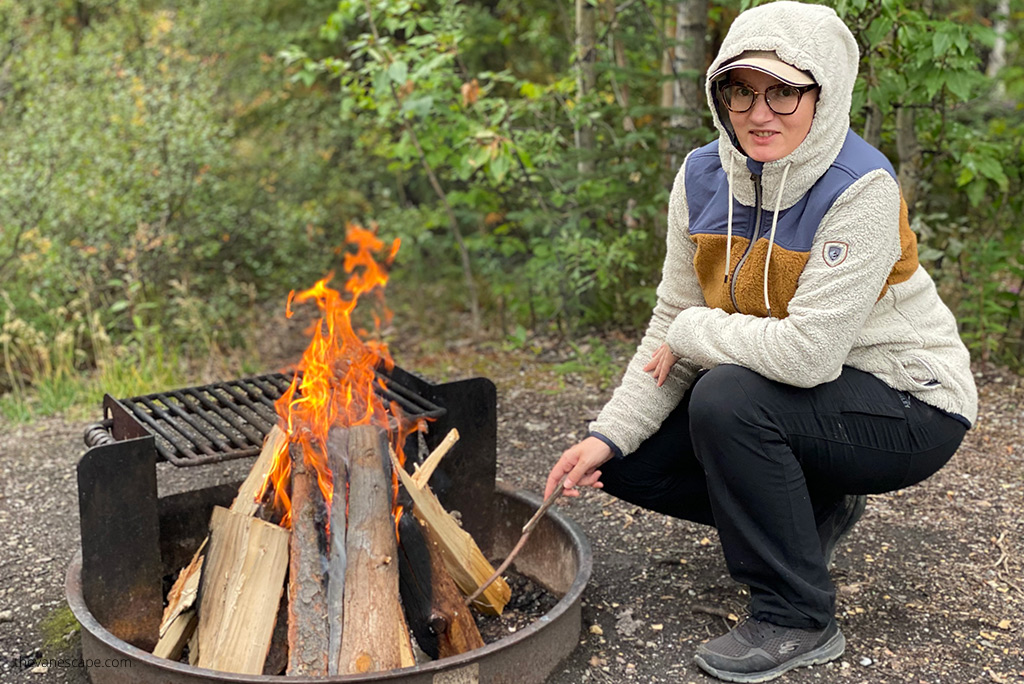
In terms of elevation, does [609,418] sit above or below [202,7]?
below

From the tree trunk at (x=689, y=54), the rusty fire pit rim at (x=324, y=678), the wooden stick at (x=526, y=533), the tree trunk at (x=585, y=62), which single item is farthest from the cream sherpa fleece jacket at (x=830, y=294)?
the tree trunk at (x=585, y=62)

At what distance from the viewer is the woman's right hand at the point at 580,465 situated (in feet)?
8.02

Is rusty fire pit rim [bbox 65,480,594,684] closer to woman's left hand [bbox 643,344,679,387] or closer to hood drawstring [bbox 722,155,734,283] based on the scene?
woman's left hand [bbox 643,344,679,387]

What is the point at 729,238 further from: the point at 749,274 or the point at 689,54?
the point at 689,54

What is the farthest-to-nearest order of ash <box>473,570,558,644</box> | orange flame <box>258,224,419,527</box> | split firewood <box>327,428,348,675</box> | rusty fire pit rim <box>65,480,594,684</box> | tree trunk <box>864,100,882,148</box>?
tree trunk <box>864,100,882,148</box> → ash <box>473,570,558,644</box> → orange flame <box>258,224,419,527</box> → split firewood <box>327,428,348,675</box> → rusty fire pit rim <box>65,480,594,684</box>

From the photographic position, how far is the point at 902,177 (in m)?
4.56

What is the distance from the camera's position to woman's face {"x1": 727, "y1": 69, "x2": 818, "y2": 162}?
2.24 meters

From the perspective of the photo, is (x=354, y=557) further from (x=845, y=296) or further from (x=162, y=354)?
(x=162, y=354)

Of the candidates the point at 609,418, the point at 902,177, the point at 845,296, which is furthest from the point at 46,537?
the point at 902,177

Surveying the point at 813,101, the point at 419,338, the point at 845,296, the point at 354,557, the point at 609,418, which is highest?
the point at 813,101

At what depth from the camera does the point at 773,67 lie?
217cm

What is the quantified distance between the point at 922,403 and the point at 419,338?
4.08m

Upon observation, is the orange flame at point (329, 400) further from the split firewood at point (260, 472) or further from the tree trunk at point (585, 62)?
the tree trunk at point (585, 62)

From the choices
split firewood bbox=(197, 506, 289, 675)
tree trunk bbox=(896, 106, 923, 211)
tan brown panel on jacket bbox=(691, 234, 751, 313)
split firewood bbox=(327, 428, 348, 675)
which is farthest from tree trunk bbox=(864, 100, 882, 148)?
split firewood bbox=(197, 506, 289, 675)
